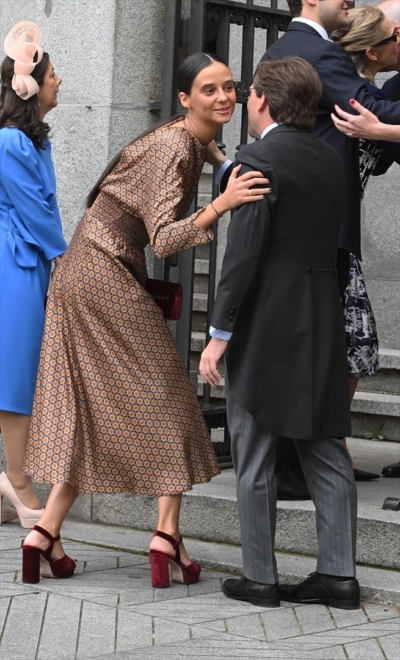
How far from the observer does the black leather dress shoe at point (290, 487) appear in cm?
520

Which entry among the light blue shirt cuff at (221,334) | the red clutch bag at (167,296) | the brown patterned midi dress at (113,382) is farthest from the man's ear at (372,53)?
the light blue shirt cuff at (221,334)

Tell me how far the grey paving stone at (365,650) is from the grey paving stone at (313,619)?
0.61 feet

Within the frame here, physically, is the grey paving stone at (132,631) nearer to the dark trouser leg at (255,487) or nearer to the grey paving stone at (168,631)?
the grey paving stone at (168,631)

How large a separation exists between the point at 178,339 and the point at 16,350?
0.81m

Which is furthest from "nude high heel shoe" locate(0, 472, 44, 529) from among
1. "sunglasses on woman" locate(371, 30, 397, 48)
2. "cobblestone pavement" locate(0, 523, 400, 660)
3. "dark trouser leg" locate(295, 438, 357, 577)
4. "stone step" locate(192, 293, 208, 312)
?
"sunglasses on woman" locate(371, 30, 397, 48)

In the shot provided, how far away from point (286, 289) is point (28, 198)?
1.45m

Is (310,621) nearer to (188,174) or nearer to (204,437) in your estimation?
(204,437)

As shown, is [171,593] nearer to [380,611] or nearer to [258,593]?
[258,593]

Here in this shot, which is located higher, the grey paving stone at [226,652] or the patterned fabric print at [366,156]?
the patterned fabric print at [366,156]

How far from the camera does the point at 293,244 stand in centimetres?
425

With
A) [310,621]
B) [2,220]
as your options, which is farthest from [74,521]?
[310,621]

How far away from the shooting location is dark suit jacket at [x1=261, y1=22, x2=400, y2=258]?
4766 millimetres

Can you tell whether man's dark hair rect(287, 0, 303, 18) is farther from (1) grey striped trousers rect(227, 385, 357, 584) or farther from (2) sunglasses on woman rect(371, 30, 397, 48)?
(1) grey striped trousers rect(227, 385, 357, 584)

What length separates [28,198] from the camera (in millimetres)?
5223
